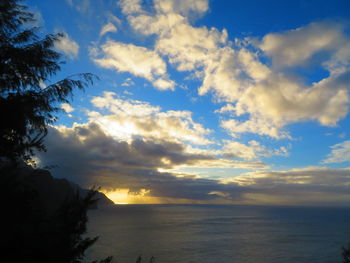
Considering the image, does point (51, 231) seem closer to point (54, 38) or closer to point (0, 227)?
point (0, 227)

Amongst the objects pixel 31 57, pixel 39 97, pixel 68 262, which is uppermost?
pixel 31 57

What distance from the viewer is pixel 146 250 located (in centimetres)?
6500

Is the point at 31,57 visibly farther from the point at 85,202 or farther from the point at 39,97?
the point at 85,202

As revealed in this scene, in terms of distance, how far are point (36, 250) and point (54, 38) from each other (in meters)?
4.90

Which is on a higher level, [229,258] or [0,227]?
[0,227]

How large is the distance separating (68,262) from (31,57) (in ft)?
18.4

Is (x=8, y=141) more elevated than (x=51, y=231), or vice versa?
(x=8, y=141)

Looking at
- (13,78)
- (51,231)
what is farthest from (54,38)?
(51,231)

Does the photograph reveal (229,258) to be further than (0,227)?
Yes

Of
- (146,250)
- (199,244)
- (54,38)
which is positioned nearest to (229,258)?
(199,244)

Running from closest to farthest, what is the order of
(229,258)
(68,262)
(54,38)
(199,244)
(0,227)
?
(0,227) < (54,38) < (68,262) < (229,258) < (199,244)

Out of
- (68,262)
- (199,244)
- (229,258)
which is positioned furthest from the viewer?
(199,244)

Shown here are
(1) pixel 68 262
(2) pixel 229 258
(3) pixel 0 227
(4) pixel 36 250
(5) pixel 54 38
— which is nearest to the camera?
(3) pixel 0 227

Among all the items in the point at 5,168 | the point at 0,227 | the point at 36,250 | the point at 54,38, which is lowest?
the point at 36,250
